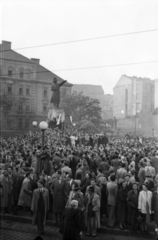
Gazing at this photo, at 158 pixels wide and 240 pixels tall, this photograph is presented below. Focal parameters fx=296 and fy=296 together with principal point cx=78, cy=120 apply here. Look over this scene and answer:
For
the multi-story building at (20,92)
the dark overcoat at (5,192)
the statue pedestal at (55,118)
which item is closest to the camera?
the dark overcoat at (5,192)

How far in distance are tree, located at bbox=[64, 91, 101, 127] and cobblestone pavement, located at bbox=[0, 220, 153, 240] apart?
1957cm

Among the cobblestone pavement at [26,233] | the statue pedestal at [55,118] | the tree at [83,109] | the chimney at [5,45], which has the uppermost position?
the chimney at [5,45]

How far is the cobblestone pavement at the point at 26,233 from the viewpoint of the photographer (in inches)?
340

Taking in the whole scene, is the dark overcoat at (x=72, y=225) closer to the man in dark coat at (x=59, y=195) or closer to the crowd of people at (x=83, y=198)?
the crowd of people at (x=83, y=198)

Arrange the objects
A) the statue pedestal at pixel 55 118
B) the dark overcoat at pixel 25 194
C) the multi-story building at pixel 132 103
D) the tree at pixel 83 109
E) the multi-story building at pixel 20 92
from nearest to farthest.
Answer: the dark overcoat at pixel 25 194
the statue pedestal at pixel 55 118
the tree at pixel 83 109
the multi-story building at pixel 132 103
the multi-story building at pixel 20 92

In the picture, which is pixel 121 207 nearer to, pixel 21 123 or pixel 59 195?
pixel 59 195

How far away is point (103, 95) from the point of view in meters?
46.6

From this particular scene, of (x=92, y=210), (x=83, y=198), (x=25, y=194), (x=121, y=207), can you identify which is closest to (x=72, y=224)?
(x=92, y=210)

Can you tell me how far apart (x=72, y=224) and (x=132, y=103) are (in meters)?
30.5

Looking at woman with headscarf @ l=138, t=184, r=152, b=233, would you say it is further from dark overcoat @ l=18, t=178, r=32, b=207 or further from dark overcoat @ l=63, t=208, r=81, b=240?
dark overcoat @ l=18, t=178, r=32, b=207

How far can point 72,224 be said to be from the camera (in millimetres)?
6586

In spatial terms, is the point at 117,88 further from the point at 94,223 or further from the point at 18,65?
the point at 94,223

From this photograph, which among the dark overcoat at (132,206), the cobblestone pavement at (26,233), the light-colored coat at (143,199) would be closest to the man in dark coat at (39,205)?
the cobblestone pavement at (26,233)

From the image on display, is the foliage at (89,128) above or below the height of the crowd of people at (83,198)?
above
